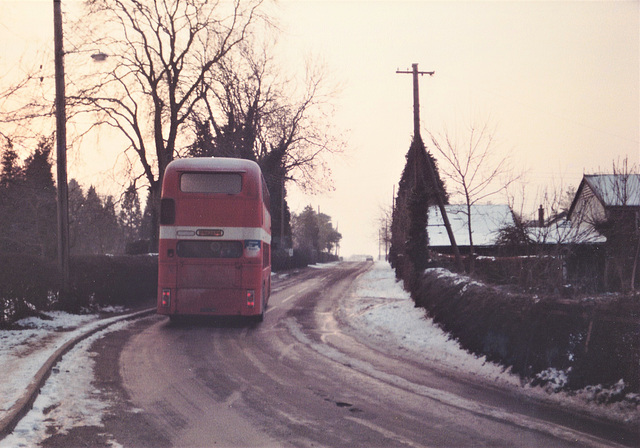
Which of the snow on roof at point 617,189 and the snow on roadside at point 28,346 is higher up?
the snow on roof at point 617,189

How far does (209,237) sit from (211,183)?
1.32 m

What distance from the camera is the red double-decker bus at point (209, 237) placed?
13836 millimetres

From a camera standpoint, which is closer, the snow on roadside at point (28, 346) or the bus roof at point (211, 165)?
the snow on roadside at point (28, 346)

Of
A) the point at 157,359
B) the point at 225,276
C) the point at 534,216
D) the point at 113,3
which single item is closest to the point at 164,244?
the point at 225,276

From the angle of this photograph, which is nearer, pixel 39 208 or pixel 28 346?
pixel 28 346

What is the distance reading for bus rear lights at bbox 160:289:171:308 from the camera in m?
14.0

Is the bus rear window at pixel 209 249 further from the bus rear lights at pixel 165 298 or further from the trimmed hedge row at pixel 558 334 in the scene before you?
the trimmed hedge row at pixel 558 334

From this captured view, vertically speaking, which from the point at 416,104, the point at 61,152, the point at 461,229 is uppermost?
the point at 416,104

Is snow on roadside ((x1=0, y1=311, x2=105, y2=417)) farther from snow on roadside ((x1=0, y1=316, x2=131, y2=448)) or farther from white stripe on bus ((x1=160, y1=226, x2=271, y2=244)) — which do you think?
white stripe on bus ((x1=160, y1=226, x2=271, y2=244))

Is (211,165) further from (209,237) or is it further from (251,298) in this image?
(251,298)

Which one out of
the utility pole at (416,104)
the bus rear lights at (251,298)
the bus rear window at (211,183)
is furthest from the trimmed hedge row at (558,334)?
the utility pole at (416,104)

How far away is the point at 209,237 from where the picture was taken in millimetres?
13906

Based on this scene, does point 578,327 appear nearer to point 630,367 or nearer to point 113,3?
point 630,367

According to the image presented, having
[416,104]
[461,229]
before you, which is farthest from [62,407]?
[461,229]
